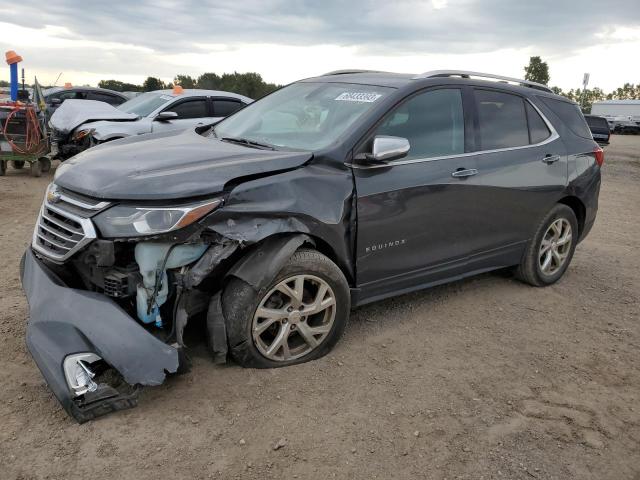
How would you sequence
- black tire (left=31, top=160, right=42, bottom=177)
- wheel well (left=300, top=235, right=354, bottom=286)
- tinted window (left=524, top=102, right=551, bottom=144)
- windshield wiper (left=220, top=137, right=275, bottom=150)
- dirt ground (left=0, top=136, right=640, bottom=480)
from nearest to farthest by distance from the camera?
dirt ground (left=0, top=136, right=640, bottom=480), wheel well (left=300, top=235, right=354, bottom=286), windshield wiper (left=220, top=137, right=275, bottom=150), tinted window (left=524, top=102, right=551, bottom=144), black tire (left=31, top=160, right=42, bottom=177)

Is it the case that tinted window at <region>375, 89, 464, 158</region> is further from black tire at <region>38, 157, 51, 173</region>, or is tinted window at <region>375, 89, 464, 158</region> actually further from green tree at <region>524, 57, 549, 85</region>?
green tree at <region>524, 57, 549, 85</region>

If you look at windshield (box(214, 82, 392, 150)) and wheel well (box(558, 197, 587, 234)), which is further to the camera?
wheel well (box(558, 197, 587, 234))

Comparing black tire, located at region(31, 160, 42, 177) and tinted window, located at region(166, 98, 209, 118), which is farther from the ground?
tinted window, located at region(166, 98, 209, 118)

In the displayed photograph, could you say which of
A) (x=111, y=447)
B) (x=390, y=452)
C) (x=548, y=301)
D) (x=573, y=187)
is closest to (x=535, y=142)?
(x=573, y=187)

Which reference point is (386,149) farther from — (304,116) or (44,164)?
(44,164)

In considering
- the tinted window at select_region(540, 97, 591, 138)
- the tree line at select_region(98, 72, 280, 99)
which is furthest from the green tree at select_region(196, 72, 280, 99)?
the tinted window at select_region(540, 97, 591, 138)

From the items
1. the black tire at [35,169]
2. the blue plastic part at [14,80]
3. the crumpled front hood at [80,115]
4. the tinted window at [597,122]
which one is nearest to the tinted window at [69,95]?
the blue plastic part at [14,80]

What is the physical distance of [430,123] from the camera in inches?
163

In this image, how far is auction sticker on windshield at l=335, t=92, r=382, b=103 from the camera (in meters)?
3.97

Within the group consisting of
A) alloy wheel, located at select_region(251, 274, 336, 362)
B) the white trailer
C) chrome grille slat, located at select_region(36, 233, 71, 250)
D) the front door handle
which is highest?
the white trailer

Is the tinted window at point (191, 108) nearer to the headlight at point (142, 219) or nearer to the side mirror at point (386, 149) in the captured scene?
the side mirror at point (386, 149)

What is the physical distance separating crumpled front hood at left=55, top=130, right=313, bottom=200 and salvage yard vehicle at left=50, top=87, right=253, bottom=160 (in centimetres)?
506

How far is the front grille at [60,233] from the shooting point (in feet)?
10.1

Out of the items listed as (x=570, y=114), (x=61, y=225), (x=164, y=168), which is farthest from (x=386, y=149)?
(x=570, y=114)
